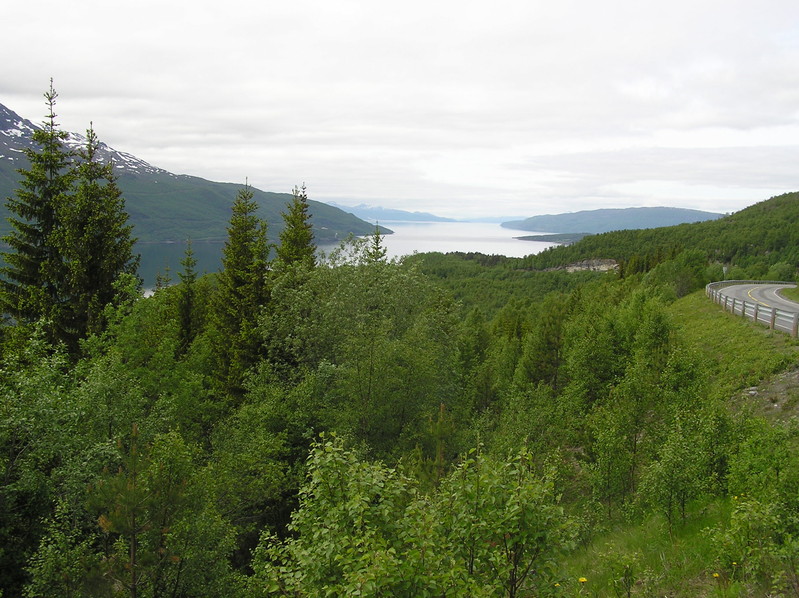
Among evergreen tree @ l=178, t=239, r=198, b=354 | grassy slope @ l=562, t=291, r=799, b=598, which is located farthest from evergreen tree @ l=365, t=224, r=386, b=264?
grassy slope @ l=562, t=291, r=799, b=598

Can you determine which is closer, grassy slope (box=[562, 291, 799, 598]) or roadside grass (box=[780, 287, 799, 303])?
grassy slope (box=[562, 291, 799, 598])

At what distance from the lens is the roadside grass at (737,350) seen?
61.8 feet

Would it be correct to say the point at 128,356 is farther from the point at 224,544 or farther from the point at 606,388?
the point at 606,388

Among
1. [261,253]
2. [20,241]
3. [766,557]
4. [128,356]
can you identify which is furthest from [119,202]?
[766,557]

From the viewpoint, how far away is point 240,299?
1218 inches

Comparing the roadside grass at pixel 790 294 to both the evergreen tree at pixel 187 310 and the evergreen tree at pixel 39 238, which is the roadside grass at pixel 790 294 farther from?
the evergreen tree at pixel 39 238

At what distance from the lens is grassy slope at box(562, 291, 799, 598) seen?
950 centimetres

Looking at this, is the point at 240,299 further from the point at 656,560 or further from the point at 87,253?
the point at 656,560

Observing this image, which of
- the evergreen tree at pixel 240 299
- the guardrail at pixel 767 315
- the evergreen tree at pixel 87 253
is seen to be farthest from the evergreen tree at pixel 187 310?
the guardrail at pixel 767 315

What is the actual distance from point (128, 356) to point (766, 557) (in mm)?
22205

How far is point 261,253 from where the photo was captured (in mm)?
31594

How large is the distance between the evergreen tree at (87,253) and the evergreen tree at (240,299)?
279 inches

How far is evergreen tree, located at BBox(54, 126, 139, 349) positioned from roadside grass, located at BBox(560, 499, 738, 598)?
74.2 ft

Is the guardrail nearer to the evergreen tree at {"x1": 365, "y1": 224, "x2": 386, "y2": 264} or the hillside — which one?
the evergreen tree at {"x1": 365, "y1": 224, "x2": 386, "y2": 264}
